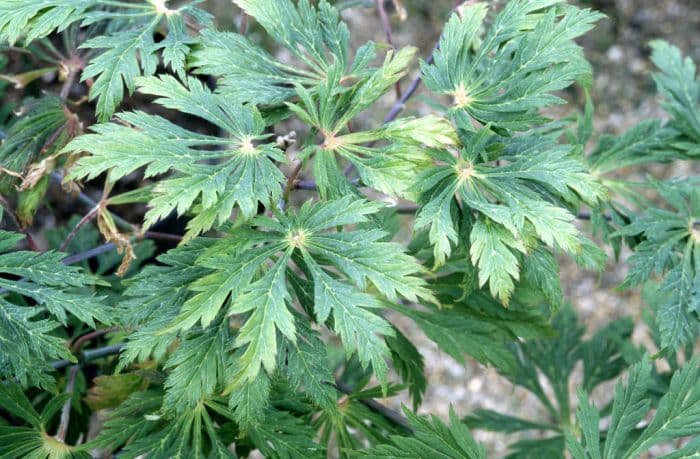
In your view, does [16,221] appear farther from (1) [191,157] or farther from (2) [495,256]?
(2) [495,256]

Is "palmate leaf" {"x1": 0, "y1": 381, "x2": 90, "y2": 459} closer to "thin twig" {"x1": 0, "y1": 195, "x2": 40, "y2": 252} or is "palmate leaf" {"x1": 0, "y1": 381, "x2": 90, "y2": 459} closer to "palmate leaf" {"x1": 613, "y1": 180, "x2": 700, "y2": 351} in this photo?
"thin twig" {"x1": 0, "y1": 195, "x2": 40, "y2": 252}

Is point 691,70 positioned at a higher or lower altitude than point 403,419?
higher

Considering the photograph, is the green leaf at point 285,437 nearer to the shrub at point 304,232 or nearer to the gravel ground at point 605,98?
the shrub at point 304,232

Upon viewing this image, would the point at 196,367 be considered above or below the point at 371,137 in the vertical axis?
below

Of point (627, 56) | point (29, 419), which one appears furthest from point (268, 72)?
point (627, 56)

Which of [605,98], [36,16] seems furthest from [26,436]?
[605,98]

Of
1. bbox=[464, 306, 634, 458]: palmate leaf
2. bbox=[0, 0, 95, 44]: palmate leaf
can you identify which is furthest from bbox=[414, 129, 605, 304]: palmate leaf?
bbox=[464, 306, 634, 458]: palmate leaf

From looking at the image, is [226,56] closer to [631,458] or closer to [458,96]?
[458,96]
